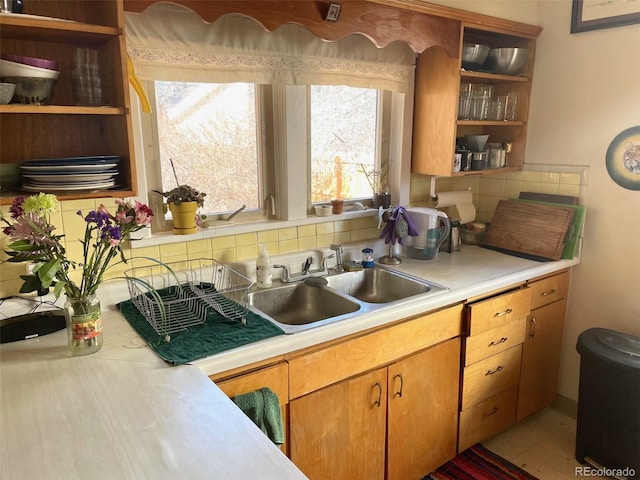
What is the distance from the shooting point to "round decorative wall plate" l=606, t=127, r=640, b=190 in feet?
7.46

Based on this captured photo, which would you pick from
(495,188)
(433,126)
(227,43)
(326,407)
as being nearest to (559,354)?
(495,188)

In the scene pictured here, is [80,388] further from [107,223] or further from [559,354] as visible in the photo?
[559,354]

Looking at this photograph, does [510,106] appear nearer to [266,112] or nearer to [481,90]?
[481,90]

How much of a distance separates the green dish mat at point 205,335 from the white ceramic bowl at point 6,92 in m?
0.74

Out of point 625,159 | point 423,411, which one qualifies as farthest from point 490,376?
point 625,159

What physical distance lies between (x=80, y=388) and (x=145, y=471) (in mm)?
391

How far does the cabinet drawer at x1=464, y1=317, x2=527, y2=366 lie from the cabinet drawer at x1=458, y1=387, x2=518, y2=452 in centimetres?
25

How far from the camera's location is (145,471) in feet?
3.09

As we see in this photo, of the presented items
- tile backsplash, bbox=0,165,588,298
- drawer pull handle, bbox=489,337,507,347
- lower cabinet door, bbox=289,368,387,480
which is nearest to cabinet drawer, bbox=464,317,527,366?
drawer pull handle, bbox=489,337,507,347

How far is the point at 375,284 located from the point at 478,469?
96cm

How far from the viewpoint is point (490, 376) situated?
7.38 feet

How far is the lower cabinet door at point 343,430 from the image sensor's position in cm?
165

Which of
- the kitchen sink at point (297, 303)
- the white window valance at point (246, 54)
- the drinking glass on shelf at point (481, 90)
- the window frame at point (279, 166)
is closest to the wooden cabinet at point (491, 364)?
the kitchen sink at point (297, 303)
